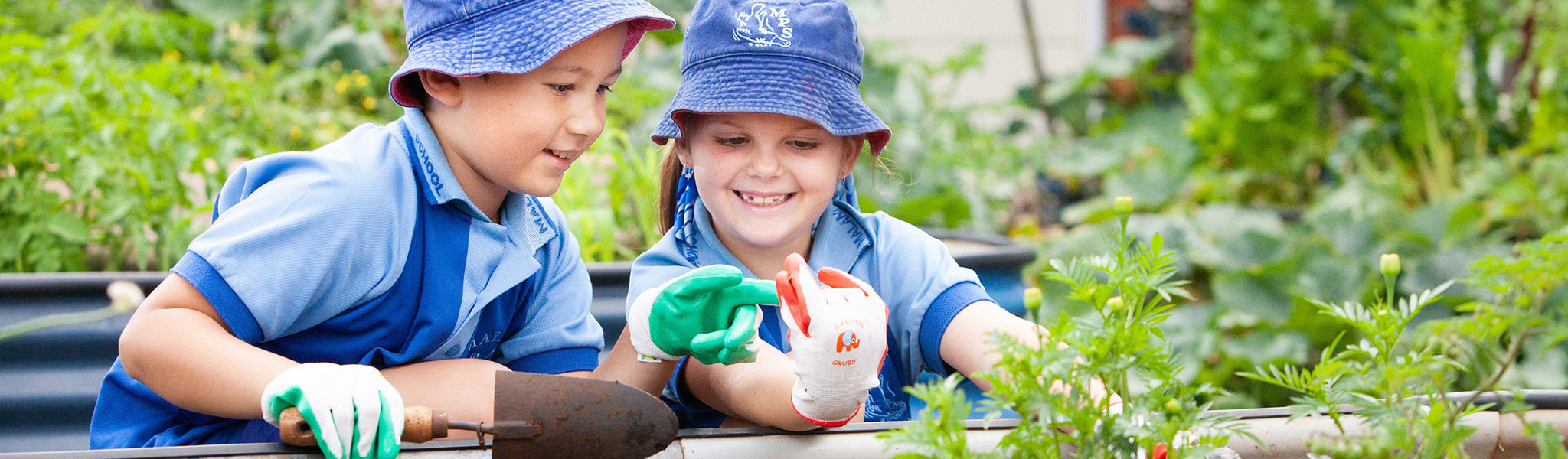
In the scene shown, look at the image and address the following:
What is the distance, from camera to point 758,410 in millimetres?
1129

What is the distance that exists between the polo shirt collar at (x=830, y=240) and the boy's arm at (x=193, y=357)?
0.55 m

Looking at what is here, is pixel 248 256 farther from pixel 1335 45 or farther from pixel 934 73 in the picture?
pixel 1335 45

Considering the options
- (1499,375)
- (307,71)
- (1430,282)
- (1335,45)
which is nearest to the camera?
(1499,375)

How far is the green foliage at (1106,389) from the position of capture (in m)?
0.73

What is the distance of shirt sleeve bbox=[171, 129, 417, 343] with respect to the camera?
3.30 ft

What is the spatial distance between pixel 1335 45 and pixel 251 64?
3.74 m

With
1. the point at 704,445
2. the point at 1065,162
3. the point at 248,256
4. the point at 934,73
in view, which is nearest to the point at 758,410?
the point at 704,445

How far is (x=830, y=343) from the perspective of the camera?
3.19ft

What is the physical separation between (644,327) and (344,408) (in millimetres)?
329

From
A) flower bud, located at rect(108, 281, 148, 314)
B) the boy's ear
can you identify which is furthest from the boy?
flower bud, located at rect(108, 281, 148, 314)

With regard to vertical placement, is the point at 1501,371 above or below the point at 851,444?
above

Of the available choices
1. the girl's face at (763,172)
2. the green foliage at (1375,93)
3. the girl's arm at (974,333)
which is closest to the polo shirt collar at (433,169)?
the girl's face at (763,172)

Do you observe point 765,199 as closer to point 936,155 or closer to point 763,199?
point 763,199

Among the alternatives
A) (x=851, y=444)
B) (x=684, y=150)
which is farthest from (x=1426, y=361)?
(x=684, y=150)
